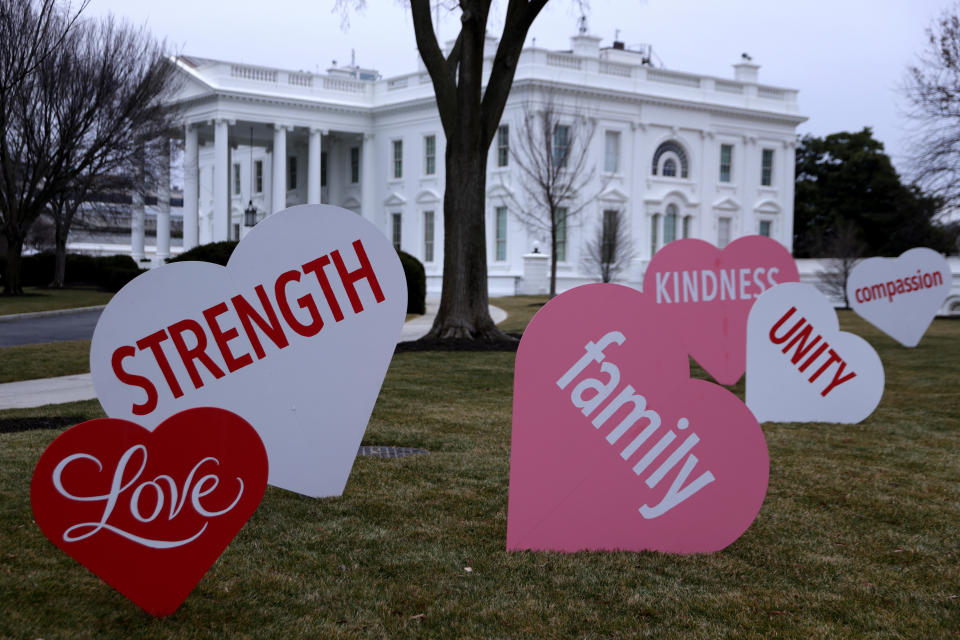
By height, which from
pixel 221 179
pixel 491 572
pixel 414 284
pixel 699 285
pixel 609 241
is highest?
pixel 221 179

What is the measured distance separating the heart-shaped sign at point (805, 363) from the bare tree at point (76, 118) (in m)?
23.4

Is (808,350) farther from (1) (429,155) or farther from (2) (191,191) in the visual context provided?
(2) (191,191)

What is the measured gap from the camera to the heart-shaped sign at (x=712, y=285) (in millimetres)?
10906

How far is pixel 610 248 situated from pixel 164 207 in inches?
839

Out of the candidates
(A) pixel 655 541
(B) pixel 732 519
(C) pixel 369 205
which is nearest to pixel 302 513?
(A) pixel 655 541

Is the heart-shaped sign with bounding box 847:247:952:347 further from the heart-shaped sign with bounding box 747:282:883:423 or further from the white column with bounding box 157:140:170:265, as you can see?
the white column with bounding box 157:140:170:265

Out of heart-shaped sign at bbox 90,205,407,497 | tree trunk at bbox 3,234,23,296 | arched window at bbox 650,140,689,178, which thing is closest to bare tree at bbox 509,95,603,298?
arched window at bbox 650,140,689,178

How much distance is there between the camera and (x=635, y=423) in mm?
5109

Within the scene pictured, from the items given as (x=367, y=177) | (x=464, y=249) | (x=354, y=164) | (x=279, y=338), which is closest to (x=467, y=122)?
(x=464, y=249)

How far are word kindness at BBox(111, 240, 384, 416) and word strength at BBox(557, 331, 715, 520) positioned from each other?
4.62 feet

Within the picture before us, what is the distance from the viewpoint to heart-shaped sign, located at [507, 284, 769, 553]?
16.6 ft

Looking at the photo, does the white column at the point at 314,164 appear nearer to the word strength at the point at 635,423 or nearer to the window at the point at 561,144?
the window at the point at 561,144

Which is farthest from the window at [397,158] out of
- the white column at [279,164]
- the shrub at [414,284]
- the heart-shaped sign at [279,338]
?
the heart-shaped sign at [279,338]

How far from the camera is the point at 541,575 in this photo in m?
4.73
